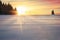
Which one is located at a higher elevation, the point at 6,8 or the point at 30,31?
the point at 6,8

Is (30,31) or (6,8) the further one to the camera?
(6,8)

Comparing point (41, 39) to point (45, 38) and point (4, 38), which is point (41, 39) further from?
point (4, 38)

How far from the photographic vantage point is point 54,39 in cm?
575

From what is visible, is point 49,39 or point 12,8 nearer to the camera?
point 49,39

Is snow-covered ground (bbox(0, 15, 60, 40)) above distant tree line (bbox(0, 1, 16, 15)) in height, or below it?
below

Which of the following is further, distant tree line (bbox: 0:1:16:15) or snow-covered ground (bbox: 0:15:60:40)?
distant tree line (bbox: 0:1:16:15)

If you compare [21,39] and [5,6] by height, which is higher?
[5,6]

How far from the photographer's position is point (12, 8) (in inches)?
512

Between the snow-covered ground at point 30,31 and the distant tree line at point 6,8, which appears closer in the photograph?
the snow-covered ground at point 30,31

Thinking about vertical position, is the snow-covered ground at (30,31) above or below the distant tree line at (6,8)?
below

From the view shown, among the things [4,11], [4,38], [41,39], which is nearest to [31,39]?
[41,39]

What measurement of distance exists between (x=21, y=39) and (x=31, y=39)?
27cm

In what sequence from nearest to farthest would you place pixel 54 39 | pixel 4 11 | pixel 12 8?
1. pixel 54 39
2. pixel 12 8
3. pixel 4 11

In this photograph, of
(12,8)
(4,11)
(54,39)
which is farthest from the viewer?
(4,11)
